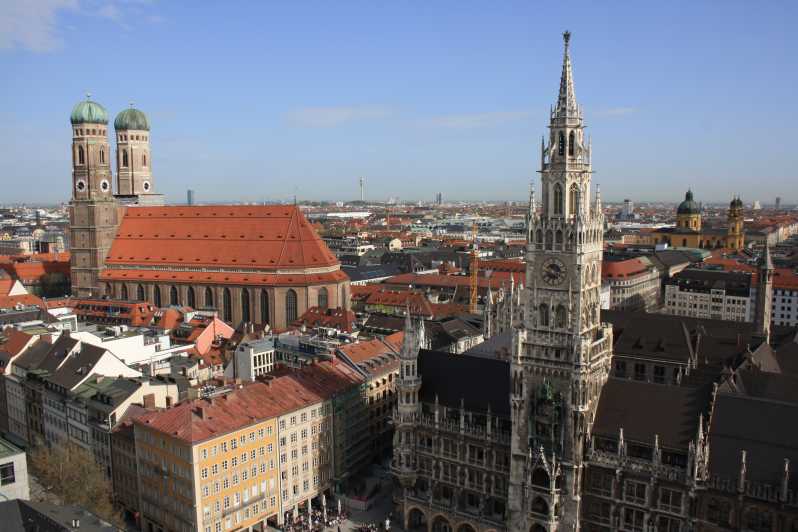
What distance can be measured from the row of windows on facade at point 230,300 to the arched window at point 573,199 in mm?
82218

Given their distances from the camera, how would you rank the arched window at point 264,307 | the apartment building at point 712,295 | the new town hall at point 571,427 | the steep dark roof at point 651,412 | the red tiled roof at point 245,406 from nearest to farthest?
the new town hall at point 571,427 < the steep dark roof at point 651,412 < the red tiled roof at point 245,406 < the arched window at point 264,307 < the apartment building at point 712,295

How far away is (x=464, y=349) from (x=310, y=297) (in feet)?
142

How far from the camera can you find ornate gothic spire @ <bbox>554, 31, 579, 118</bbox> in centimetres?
5944

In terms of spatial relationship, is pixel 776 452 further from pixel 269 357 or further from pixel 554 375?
pixel 269 357

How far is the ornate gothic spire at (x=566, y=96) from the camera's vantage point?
5944 centimetres

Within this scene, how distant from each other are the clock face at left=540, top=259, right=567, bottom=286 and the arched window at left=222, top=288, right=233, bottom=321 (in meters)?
92.0

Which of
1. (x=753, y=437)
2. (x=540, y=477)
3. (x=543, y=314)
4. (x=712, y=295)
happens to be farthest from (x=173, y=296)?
(x=753, y=437)

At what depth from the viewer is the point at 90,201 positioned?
15350cm

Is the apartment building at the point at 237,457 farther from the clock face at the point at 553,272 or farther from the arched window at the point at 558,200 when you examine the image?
the arched window at the point at 558,200

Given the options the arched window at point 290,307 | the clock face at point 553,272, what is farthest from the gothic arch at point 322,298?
the clock face at point 553,272

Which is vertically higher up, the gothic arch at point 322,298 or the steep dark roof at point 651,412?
the steep dark roof at point 651,412

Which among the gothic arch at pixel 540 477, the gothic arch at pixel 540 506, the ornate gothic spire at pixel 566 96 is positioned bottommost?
the gothic arch at pixel 540 506

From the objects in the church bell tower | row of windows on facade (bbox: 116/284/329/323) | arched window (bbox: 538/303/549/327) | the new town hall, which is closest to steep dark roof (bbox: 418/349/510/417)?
the new town hall

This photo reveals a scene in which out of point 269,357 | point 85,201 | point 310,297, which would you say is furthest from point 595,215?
point 85,201
